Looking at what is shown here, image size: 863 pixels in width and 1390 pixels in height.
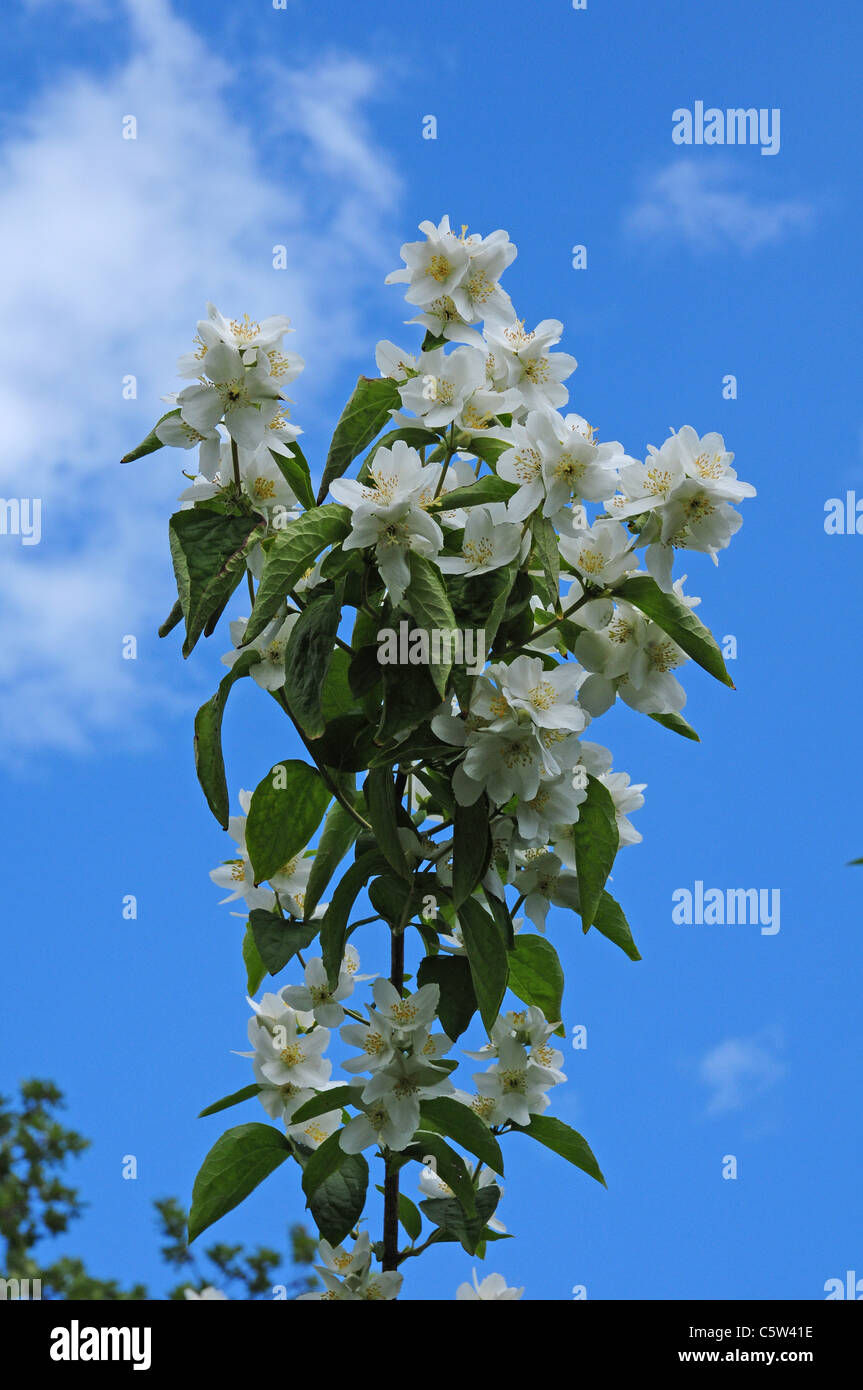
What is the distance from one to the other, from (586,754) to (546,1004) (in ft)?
1.53

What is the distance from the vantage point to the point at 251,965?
198 cm

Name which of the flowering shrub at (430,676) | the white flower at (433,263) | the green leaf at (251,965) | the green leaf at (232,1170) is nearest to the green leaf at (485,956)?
the flowering shrub at (430,676)

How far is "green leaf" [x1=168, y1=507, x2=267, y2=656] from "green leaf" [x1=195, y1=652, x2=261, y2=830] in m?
0.15

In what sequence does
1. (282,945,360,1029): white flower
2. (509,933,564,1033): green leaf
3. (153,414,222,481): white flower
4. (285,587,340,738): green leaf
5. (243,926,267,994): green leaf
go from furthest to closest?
(243,926,267,994): green leaf < (509,933,564,1033): green leaf < (282,945,360,1029): white flower < (153,414,222,481): white flower < (285,587,340,738): green leaf

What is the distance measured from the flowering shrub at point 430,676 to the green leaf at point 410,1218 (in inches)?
3.9

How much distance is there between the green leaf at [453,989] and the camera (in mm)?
1653

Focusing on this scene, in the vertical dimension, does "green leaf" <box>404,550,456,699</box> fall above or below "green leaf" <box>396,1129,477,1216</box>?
above

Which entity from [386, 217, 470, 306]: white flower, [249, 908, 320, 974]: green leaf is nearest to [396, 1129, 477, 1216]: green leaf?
[249, 908, 320, 974]: green leaf

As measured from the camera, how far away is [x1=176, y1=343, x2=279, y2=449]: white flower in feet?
5.01

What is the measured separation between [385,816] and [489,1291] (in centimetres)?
74

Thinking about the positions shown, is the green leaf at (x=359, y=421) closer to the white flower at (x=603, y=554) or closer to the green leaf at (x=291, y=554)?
the green leaf at (x=291, y=554)

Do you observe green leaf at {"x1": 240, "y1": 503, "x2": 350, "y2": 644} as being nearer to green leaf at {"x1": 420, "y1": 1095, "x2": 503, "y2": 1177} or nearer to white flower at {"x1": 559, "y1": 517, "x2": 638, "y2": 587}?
white flower at {"x1": 559, "y1": 517, "x2": 638, "y2": 587}

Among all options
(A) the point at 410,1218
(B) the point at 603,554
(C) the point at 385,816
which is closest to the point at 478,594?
(B) the point at 603,554

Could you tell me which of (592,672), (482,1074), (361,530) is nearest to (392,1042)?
(482,1074)
